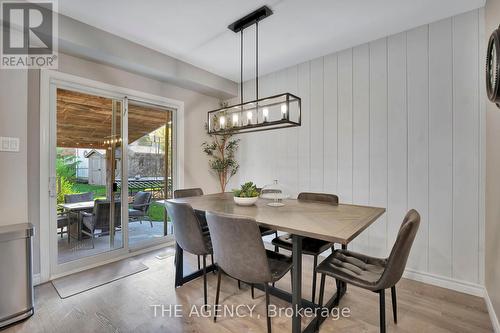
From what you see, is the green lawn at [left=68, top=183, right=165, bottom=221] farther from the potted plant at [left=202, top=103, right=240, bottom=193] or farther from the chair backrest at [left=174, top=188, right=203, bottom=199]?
the potted plant at [left=202, top=103, right=240, bottom=193]

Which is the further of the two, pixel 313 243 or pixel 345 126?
pixel 345 126

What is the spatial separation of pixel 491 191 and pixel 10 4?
4430 mm

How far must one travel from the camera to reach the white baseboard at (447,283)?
89.0 inches

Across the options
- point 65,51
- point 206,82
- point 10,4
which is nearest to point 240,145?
point 206,82

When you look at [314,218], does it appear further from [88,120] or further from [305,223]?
[88,120]

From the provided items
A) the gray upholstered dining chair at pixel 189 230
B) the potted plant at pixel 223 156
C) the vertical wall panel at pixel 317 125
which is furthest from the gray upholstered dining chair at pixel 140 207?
the vertical wall panel at pixel 317 125

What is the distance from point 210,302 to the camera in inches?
85.2

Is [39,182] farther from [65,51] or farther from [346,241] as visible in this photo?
[346,241]

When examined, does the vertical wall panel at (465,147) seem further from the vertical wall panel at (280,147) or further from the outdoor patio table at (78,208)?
the outdoor patio table at (78,208)

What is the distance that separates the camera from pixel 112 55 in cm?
268

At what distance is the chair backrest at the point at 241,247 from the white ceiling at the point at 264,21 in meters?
1.98

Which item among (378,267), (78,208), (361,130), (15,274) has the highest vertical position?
(361,130)

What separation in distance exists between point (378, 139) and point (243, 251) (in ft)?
7.12

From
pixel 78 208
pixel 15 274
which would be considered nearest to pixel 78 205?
pixel 78 208
